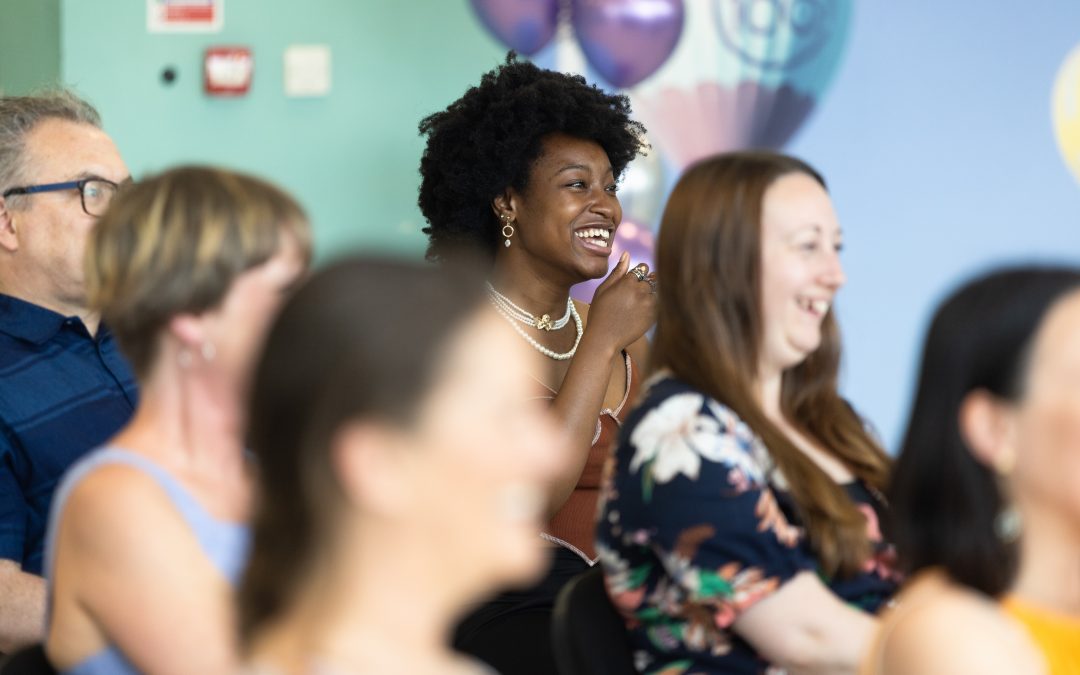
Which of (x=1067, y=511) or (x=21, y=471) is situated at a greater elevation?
(x=1067, y=511)

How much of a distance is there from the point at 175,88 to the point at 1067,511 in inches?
106

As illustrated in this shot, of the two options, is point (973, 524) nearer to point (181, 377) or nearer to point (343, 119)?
point (181, 377)

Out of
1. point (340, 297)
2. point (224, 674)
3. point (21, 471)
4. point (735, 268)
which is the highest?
point (340, 297)

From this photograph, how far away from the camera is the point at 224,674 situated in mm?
1193

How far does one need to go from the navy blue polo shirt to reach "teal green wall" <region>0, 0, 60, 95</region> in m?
1.49

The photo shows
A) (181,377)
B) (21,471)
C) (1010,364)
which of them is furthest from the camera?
(21,471)

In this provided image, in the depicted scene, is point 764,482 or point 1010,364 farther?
point 764,482

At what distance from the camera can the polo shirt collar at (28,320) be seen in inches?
81.8

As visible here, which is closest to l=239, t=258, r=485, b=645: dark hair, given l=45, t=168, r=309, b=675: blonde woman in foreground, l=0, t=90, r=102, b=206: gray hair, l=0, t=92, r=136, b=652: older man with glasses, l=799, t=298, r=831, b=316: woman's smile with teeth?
l=45, t=168, r=309, b=675: blonde woman in foreground

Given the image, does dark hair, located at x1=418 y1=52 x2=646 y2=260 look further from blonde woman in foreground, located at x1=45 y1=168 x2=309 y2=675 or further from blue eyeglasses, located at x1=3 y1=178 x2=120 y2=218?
blonde woman in foreground, located at x1=45 y1=168 x2=309 y2=675

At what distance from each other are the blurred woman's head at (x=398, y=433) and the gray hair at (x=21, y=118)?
151cm

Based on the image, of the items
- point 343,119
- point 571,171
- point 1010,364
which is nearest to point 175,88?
point 343,119

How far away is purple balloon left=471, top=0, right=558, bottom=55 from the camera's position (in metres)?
3.24

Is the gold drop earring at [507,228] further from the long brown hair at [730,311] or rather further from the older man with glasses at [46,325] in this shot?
the long brown hair at [730,311]
